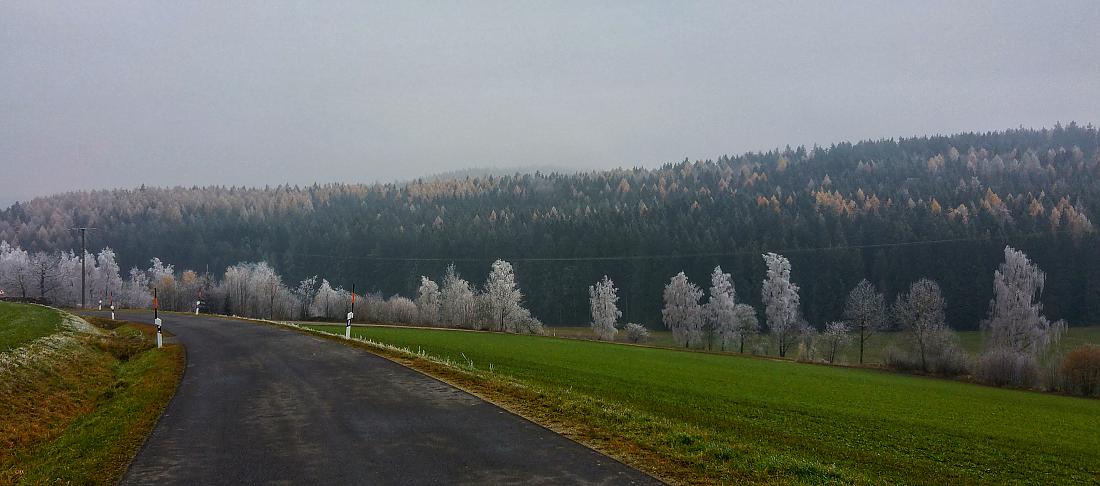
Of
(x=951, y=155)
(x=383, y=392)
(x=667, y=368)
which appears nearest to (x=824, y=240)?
(x=951, y=155)

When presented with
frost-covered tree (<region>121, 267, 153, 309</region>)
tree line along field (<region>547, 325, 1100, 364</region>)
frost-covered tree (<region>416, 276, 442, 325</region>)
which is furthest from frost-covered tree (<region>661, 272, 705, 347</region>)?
frost-covered tree (<region>121, 267, 153, 309</region>)

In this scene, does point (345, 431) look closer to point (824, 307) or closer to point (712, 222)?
point (824, 307)

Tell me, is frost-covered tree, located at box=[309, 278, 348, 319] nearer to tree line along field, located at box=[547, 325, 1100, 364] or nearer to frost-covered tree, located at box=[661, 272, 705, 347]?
tree line along field, located at box=[547, 325, 1100, 364]

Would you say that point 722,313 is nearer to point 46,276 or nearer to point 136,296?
point 136,296

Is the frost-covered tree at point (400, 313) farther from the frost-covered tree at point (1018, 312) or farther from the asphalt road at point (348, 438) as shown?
the asphalt road at point (348, 438)

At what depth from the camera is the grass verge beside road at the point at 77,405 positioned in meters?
11.6

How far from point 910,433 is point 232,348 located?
86.4ft

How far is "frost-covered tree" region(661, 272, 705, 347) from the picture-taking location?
330 ft

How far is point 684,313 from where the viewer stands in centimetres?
10225

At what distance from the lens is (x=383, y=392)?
17.8 meters

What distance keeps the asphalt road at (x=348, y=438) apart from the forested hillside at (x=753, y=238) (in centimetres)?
11556

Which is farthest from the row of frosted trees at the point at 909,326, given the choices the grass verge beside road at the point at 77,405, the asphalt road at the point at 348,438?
the grass verge beside road at the point at 77,405

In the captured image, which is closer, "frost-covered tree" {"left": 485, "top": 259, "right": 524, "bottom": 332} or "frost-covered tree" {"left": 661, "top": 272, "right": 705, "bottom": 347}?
"frost-covered tree" {"left": 485, "top": 259, "right": 524, "bottom": 332}

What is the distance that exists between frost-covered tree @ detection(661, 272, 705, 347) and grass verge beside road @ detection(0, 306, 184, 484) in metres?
78.8
